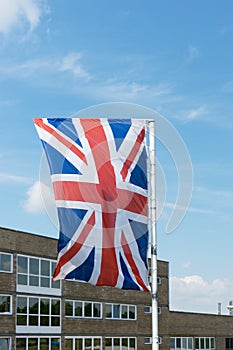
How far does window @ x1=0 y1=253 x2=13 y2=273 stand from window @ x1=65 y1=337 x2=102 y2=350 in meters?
6.88

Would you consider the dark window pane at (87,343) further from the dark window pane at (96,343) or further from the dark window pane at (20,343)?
the dark window pane at (20,343)

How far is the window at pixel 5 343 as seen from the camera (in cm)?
3622

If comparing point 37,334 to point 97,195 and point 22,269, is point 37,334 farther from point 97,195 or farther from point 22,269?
point 97,195

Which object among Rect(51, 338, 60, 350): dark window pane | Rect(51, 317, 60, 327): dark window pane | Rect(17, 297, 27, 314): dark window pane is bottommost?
Rect(51, 338, 60, 350): dark window pane

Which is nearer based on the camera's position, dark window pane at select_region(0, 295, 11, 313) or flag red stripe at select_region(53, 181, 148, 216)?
flag red stripe at select_region(53, 181, 148, 216)

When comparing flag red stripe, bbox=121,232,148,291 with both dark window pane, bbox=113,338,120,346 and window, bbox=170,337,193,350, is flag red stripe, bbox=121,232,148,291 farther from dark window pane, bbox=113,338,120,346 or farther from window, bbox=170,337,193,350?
window, bbox=170,337,193,350

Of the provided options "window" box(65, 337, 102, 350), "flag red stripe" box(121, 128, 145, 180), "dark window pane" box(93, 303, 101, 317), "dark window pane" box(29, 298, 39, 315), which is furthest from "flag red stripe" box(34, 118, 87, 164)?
"dark window pane" box(93, 303, 101, 317)

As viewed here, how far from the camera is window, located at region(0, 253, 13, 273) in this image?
36.6 metres

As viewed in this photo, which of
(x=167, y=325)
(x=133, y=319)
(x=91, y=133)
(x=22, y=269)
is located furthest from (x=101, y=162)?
(x=167, y=325)

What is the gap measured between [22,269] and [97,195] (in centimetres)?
2291

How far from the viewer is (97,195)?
53.0 feet

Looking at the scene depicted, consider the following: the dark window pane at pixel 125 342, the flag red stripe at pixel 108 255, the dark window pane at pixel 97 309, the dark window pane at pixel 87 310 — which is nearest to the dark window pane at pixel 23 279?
the dark window pane at pixel 87 310

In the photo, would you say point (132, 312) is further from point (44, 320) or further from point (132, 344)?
point (44, 320)

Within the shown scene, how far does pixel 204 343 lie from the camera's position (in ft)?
192
